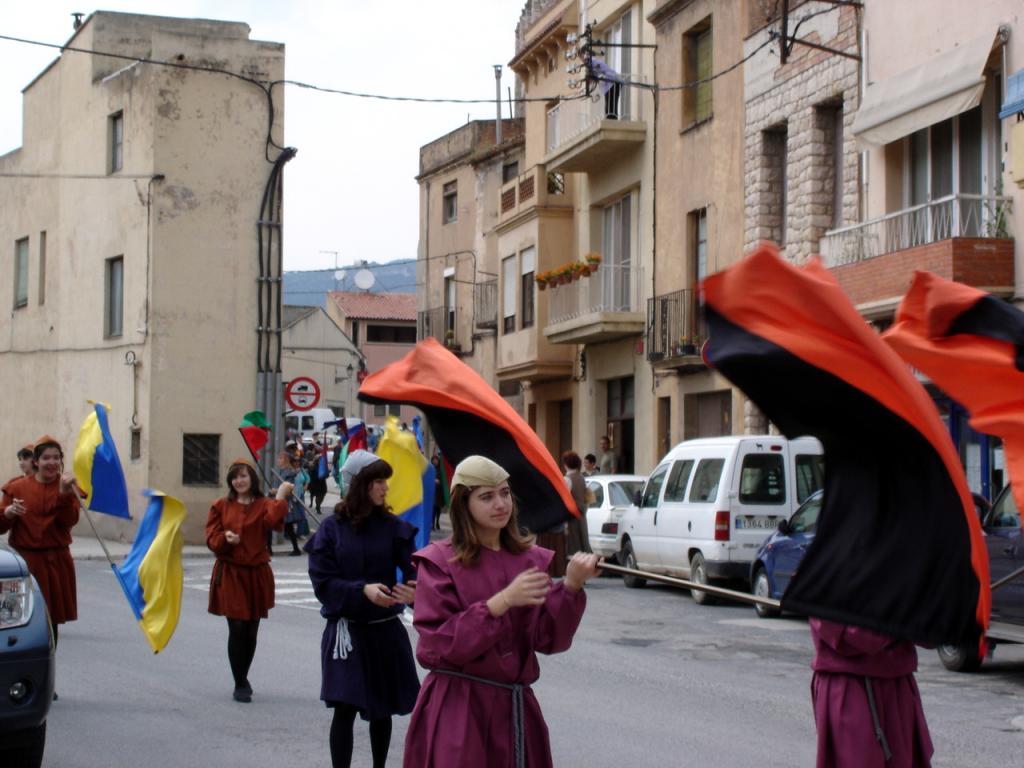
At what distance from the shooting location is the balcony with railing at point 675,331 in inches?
1054

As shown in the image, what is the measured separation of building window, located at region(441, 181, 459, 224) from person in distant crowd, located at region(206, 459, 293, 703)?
3177cm

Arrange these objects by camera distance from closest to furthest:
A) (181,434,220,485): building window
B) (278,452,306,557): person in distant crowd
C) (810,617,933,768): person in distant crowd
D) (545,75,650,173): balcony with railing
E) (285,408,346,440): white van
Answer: (810,617,933,768): person in distant crowd
(278,452,306,557): person in distant crowd
(181,434,220,485): building window
(545,75,650,173): balcony with railing
(285,408,346,440): white van

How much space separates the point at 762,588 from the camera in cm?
1723

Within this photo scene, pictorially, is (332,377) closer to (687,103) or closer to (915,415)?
(687,103)

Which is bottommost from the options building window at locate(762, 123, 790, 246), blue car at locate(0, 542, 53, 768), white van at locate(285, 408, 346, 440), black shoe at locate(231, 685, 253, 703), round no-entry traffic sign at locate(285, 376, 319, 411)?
black shoe at locate(231, 685, 253, 703)

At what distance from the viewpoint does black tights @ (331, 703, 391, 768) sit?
8023 mm

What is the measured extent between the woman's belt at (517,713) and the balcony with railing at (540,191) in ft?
91.0

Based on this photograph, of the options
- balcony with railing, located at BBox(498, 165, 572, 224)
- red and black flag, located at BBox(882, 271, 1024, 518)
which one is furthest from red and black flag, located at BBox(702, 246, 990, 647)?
balcony with railing, located at BBox(498, 165, 572, 224)

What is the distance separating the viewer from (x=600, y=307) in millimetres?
30094

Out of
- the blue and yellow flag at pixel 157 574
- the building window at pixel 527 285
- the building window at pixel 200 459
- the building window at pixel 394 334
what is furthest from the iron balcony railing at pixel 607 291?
the building window at pixel 394 334

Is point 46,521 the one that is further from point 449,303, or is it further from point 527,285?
point 449,303

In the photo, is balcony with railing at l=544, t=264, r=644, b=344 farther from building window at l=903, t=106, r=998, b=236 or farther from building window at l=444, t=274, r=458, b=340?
building window at l=444, t=274, r=458, b=340

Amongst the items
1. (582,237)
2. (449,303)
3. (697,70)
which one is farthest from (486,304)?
(697,70)

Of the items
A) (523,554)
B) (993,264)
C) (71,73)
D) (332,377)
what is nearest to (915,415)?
(523,554)
